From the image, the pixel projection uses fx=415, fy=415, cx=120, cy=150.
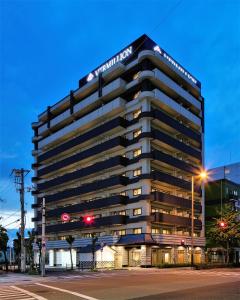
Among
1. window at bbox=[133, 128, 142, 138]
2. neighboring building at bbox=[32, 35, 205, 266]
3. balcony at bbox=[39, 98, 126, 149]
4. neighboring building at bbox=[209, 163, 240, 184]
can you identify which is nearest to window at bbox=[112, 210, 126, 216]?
neighboring building at bbox=[32, 35, 205, 266]

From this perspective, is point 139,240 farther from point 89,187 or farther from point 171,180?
point 89,187

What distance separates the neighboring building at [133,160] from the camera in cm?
A: 6956

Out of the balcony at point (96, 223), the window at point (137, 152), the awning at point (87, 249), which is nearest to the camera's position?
the balcony at point (96, 223)

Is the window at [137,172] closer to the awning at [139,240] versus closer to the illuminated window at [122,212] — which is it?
the illuminated window at [122,212]


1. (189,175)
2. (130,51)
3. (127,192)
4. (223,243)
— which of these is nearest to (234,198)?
(189,175)

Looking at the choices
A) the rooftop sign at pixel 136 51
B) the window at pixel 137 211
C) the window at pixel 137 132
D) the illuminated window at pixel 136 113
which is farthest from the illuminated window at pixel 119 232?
the rooftop sign at pixel 136 51

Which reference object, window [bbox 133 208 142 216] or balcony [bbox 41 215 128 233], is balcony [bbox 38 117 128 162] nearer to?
window [bbox 133 208 142 216]

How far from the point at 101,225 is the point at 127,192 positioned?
7811mm

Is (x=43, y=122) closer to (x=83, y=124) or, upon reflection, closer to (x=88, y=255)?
(x=83, y=124)

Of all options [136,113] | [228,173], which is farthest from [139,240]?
[228,173]

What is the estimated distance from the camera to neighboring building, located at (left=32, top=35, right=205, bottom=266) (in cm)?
6956

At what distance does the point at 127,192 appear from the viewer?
72250 mm

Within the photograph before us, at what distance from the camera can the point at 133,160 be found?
235 ft

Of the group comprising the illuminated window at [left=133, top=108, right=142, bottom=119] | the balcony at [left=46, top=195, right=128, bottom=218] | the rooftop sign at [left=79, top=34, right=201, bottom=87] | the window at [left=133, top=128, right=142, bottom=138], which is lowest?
the balcony at [left=46, top=195, right=128, bottom=218]
